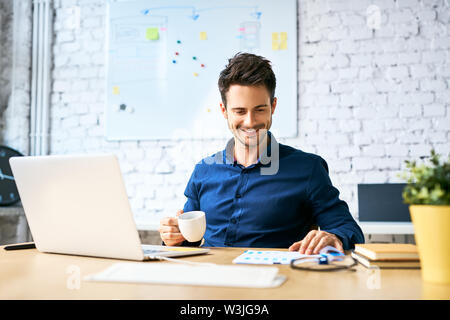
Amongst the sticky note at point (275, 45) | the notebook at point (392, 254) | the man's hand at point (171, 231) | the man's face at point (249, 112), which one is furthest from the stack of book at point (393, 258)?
the sticky note at point (275, 45)

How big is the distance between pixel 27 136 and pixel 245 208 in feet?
7.81

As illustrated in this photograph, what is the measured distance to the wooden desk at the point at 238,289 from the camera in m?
0.63

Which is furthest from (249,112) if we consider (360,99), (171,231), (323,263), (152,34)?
(152,34)

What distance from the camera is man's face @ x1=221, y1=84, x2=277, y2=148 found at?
1.55 metres

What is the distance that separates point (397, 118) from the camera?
8.68ft

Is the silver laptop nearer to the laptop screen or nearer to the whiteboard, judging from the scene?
the laptop screen

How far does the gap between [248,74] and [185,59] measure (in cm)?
151

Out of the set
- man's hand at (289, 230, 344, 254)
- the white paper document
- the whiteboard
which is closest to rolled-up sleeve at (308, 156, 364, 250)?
man's hand at (289, 230, 344, 254)

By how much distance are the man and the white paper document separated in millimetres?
475

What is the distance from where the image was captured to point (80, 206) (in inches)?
36.6

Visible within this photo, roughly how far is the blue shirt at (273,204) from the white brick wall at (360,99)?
1234mm

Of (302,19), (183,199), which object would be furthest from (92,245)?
(302,19)
